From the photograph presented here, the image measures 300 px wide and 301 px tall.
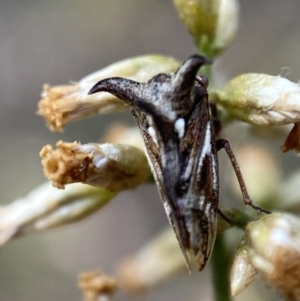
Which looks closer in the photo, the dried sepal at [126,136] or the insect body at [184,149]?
the insect body at [184,149]

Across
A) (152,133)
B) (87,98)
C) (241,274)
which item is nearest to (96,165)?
(152,133)

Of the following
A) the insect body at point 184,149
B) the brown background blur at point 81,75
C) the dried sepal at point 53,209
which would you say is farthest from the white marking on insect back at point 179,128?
the brown background blur at point 81,75

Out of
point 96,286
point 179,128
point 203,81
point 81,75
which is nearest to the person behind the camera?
point 179,128

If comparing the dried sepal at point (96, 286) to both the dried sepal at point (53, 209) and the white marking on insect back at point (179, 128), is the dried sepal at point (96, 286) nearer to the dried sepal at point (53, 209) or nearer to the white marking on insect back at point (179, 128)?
the dried sepal at point (53, 209)

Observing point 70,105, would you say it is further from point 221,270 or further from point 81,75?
point 81,75

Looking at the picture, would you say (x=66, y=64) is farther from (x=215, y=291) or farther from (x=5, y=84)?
(x=215, y=291)
